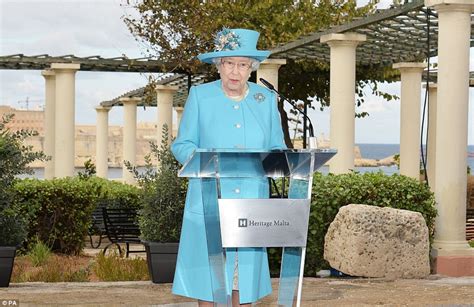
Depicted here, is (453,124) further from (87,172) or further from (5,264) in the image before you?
(87,172)

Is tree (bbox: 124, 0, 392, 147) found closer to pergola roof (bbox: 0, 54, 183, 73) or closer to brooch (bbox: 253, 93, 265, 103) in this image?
pergola roof (bbox: 0, 54, 183, 73)

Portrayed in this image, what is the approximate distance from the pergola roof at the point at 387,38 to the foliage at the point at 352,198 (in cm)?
290

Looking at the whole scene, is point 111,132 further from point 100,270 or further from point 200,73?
point 100,270

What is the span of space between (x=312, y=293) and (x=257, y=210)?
520 centimetres

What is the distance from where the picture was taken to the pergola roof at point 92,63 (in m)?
24.3

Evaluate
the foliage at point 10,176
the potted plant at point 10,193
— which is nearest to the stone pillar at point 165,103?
the potted plant at point 10,193

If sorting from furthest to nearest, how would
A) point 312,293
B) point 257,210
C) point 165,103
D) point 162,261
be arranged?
1. point 165,103
2. point 162,261
3. point 312,293
4. point 257,210

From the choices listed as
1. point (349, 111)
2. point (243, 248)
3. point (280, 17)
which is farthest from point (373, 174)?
point (280, 17)

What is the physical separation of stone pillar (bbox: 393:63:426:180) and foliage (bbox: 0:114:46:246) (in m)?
12.4

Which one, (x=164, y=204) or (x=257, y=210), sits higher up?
(x=257, y=210)

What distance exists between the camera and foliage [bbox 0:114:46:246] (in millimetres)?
10789

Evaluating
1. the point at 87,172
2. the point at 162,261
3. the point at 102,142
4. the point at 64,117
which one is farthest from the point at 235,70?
the point at 102,142

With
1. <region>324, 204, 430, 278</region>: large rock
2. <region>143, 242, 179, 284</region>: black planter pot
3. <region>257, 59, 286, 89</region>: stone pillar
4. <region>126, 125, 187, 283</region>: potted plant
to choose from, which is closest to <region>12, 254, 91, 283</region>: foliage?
<region>126, 125, 187, 283</region>: potted plant

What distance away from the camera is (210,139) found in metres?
5.75
